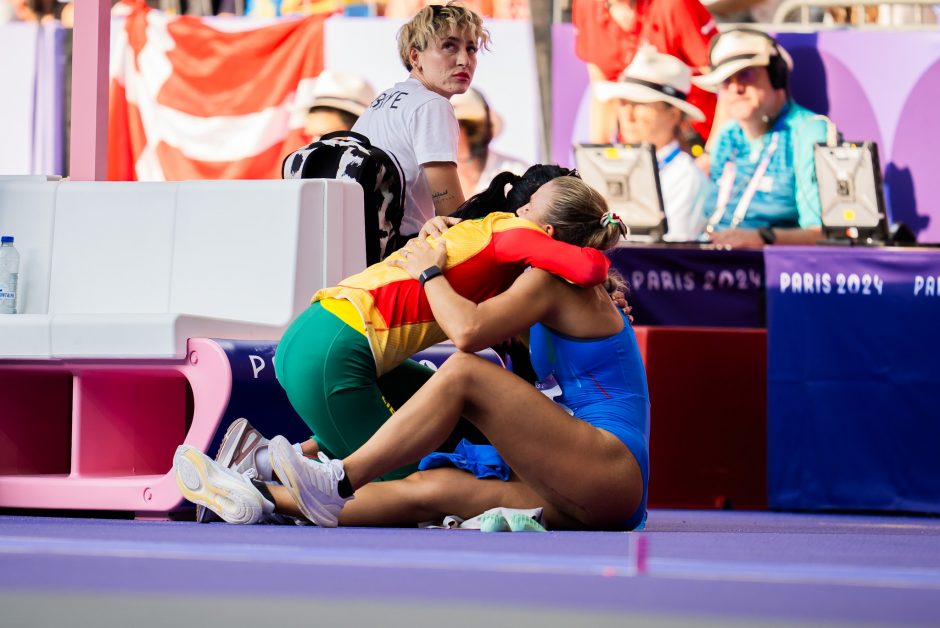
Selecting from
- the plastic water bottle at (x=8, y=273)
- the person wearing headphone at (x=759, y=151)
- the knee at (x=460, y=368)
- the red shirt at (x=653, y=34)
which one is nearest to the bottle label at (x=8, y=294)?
the plastic water bottle at (x=8, y=273)

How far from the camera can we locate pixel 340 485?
109 inches

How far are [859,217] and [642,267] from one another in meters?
0.97

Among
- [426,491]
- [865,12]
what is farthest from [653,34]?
[426,491]

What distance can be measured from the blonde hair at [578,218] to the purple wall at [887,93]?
3.52 m

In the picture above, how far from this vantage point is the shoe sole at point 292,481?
272 cm

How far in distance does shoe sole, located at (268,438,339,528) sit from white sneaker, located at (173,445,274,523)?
0.09 m

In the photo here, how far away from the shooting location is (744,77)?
6285 mm

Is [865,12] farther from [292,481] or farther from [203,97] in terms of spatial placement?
[292,481]

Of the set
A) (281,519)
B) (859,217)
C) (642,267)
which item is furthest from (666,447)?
(281,519)

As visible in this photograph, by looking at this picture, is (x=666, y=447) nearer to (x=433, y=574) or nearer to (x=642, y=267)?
(x=642, y=267)

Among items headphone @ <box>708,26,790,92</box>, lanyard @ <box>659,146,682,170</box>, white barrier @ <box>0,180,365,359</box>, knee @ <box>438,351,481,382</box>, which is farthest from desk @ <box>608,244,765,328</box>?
knee @ <box>438,351,481,382</box>

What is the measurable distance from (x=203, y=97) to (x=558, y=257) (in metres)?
4.41

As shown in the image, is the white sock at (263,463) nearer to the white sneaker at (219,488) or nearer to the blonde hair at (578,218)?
the white sneaker at (219,488)

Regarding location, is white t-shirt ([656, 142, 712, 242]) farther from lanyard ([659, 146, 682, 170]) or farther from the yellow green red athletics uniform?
the yellow green red athletics uniform
